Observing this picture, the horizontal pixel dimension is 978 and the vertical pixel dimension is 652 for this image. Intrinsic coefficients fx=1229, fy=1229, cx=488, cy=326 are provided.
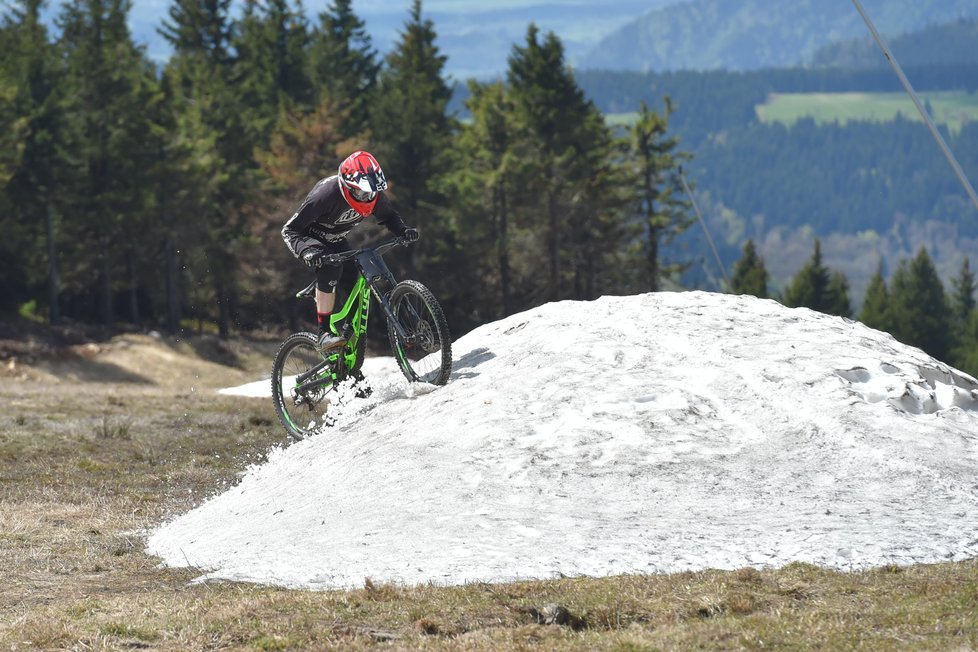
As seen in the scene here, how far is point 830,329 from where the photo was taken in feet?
41.9

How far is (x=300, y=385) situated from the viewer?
13.9 meters

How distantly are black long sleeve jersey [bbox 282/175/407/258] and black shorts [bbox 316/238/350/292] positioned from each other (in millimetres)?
54

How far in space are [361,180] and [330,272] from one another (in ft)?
3.69

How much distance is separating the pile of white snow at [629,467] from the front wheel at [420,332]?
0.24m

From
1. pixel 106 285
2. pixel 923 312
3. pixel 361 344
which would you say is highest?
pixel 361 344

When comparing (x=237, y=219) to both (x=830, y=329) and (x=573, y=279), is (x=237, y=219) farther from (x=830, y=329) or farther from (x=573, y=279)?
(x=830, y=329)

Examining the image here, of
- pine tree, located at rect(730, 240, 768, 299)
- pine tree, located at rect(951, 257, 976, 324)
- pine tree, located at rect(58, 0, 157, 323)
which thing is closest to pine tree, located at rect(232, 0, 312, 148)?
pine tree, located at rect(58, 0, 157, 323)

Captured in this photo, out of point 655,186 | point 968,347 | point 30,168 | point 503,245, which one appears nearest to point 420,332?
point 30,168

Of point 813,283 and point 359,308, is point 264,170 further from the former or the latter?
point 359,308

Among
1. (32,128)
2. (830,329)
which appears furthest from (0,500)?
(32,128)

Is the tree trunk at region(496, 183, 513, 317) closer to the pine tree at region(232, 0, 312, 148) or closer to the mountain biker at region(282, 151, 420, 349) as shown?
the pine tree at region(232, 0, 312, 148)

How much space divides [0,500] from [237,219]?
49958 mm

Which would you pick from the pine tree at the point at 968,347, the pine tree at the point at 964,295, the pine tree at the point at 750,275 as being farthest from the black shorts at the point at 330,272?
the pine tree at the point at 964,295

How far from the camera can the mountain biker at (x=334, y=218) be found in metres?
12.4
